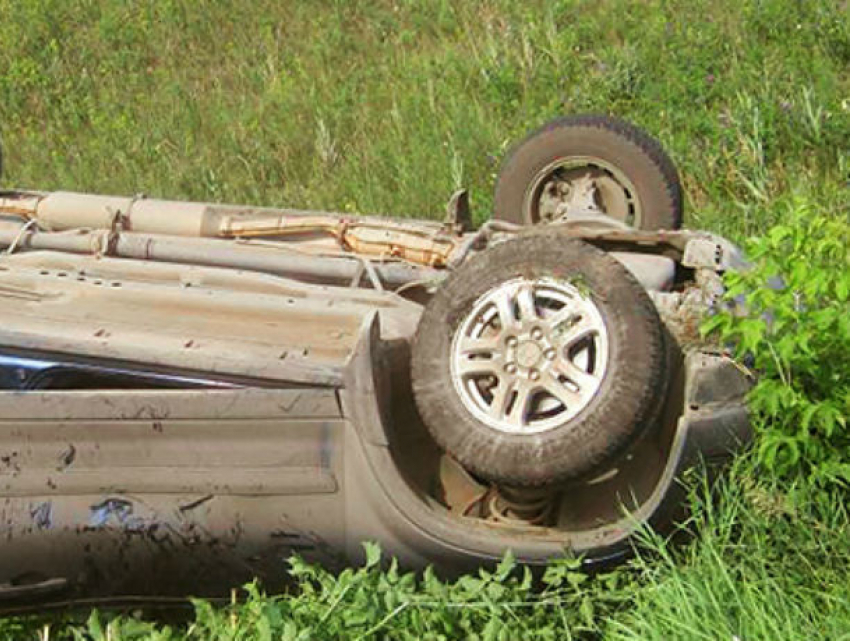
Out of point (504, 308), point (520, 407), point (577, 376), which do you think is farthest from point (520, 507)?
point (504, 308)

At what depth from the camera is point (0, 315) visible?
4012 millimetres

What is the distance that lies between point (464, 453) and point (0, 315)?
4.92 feet

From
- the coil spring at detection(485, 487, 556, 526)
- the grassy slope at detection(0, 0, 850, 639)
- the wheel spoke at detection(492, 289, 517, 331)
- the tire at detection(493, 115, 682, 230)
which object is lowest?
the coil spring at detection(485, 487, 556, 526)

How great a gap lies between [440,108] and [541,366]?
485 centimetres

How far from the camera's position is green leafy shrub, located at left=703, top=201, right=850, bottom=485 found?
3600 millimetres

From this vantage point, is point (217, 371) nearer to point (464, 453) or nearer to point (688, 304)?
point (464, 453)

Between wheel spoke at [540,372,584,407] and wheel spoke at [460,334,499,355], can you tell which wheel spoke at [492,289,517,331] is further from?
wheel spoke at [540,372,584,407]

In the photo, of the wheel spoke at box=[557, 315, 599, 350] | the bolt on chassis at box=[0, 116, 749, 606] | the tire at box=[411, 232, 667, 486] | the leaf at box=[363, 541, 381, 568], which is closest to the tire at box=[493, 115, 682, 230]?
Result: the bolt on chassis at box=[0, 116, 749, 606]

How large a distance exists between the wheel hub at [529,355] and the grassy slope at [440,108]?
18.5 inches

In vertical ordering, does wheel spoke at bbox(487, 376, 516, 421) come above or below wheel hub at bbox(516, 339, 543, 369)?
below

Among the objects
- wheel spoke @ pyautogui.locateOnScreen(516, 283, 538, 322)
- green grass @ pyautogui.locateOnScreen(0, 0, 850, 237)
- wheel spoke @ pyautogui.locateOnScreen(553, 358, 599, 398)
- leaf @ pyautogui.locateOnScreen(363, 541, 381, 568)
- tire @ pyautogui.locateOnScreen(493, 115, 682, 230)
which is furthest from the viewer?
green grass @ pyautogui.locateOnScreen(0, 0, 850, 237)

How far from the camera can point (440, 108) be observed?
8242 mm

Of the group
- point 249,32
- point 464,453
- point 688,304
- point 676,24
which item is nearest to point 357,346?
point 464,453

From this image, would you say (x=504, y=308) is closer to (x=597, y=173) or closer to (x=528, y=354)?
(x=528, y=354)
